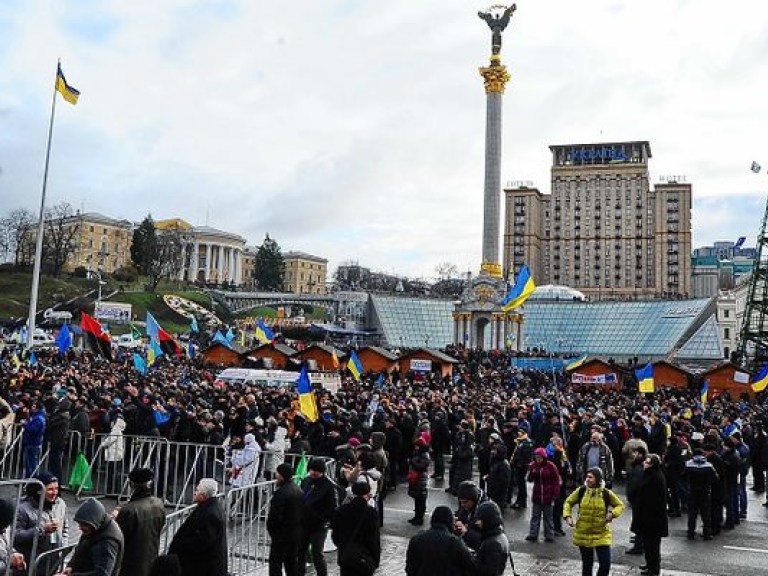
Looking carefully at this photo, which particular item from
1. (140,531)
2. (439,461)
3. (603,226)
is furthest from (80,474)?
(603,226)

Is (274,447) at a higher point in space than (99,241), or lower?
lower

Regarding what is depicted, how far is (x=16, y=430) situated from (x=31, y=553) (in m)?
8.76

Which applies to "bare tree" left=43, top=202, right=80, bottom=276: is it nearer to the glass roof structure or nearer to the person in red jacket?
the glass roof structure

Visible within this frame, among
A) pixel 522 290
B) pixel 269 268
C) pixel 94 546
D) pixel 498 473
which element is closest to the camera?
pixel 94 546

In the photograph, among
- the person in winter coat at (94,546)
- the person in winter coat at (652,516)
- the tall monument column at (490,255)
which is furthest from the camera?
the tall monument column at (490,255)

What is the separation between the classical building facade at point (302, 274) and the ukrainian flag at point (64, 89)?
122908 millimetres

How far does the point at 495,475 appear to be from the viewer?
41.4 feet

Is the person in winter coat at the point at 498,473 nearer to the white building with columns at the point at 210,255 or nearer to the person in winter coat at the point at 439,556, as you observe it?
the person in winter coat at the point at 439,556

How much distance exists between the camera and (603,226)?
14050 centimetres

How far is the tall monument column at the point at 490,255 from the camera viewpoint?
70250mm

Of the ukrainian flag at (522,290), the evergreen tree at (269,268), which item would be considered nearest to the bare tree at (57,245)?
the evergreen tree at (269,268)

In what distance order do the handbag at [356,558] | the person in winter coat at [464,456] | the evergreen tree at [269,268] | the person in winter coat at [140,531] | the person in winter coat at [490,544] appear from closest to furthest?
1. the person in winter coat at [490,544]
2. the person in winter coat at [140,531]
3. the handbag at [356,558]
4. the person in winter coat at [464,456]
5. the evergreen tree at [269,268]

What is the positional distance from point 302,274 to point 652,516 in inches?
5890

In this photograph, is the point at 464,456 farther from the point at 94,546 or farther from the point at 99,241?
the point at 99,241
